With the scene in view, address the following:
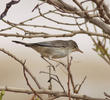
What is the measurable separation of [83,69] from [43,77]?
0.18 meters

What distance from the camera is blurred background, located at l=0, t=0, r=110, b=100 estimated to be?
1149 mm

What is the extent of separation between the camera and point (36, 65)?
118cm

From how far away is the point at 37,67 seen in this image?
117 cm

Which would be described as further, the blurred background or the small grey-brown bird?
the blurred background

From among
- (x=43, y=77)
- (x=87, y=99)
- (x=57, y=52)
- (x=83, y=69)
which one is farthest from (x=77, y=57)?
(x=87, y=99)

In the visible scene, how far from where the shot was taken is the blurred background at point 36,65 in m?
1.15

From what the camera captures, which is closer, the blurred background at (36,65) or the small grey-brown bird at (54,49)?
the small grey-brown bird at (54,49)

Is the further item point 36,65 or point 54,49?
point 36,65

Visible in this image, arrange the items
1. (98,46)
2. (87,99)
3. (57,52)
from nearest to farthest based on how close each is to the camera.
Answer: (87,99), (98,46), (57,52)

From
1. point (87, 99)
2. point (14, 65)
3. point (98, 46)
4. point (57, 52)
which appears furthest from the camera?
point (14, 65)

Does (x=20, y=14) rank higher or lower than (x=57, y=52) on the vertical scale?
higher

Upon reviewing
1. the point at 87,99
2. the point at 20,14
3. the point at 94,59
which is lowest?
the point at 87,99

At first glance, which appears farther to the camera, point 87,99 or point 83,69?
point 83,69

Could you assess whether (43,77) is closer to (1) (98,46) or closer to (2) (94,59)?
(2) (94,59)
